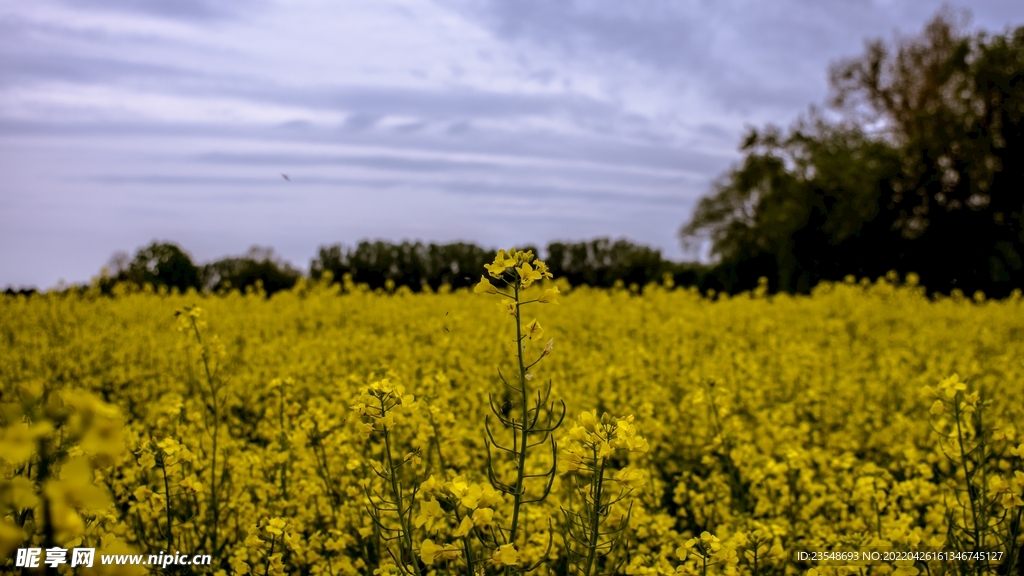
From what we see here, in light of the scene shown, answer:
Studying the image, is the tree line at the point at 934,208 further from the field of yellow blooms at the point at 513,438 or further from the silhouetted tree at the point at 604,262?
the field of yellow blooms at the point at 513,438

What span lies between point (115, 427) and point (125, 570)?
0.85 feet

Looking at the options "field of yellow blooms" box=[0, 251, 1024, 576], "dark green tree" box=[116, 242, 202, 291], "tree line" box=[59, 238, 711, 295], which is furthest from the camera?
"tree line" box=[59, 238, 711, 295]

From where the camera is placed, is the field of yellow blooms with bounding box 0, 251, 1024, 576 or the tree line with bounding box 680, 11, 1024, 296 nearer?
the field of yellow blooms with bounding box 0, 251, 1024, 576

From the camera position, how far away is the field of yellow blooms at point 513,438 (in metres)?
1.84

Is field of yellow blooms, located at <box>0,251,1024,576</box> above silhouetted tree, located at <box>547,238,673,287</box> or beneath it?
beneath

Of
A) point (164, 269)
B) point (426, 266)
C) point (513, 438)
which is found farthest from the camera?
point (426, 266)

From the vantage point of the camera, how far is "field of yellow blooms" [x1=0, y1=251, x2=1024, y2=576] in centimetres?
184

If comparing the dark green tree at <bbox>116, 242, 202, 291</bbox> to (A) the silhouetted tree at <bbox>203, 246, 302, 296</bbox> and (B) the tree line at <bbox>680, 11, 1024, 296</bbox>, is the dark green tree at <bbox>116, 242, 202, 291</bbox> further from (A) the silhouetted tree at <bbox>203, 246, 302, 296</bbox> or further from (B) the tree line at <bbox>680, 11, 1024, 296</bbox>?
(B) the tree line at <bbox>680, 11, 1024, 296</bbox>

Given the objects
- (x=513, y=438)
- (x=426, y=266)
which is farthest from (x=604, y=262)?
(x=513, y=438)

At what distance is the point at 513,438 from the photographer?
2625 millimetres

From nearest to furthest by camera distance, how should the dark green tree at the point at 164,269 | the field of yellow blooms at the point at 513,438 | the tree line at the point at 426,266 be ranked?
the field of yellow blooms at the point at 513,438 → the dark green tree at the point at 164,269 → the tree line at the point at 426,266

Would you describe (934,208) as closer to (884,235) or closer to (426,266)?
(884,235)

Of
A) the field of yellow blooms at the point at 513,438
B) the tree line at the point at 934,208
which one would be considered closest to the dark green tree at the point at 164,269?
the field of yellow blooms at the point at 513,438

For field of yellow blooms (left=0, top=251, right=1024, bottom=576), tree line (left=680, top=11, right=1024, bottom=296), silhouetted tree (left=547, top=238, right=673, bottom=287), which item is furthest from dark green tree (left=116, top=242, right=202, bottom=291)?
tree line (left=680, top=11, right=1024, bottom=296)
